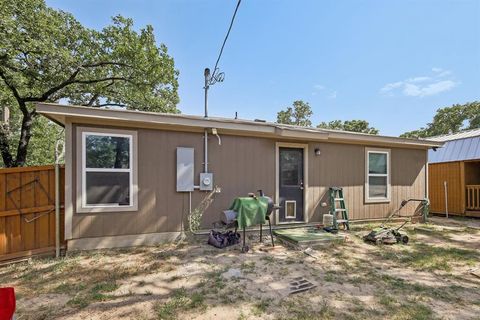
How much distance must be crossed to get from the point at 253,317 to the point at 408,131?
3450 centimetres

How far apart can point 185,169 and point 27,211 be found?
8.70ft

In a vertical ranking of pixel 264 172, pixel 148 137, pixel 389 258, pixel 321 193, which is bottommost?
pixel 389 258

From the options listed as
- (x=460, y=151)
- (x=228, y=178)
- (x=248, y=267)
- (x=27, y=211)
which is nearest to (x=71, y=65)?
(x=27, y=211)

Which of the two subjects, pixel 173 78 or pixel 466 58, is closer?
pixel 466 58

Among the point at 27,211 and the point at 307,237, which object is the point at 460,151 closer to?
the point at 307,237

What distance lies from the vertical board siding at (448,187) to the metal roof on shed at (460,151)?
26.8 inches

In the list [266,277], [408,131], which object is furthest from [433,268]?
[408,131]

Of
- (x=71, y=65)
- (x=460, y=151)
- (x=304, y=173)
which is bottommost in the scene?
(x=304, y=173)

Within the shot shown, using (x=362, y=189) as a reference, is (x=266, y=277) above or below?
below

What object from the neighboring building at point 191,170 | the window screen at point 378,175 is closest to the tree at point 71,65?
the neighboring building at point 191,170

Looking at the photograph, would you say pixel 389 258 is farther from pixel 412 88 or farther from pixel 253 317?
pixel 412 88

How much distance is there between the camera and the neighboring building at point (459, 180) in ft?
28.2

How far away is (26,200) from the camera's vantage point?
402 cm

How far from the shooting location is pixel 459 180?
883 cm
